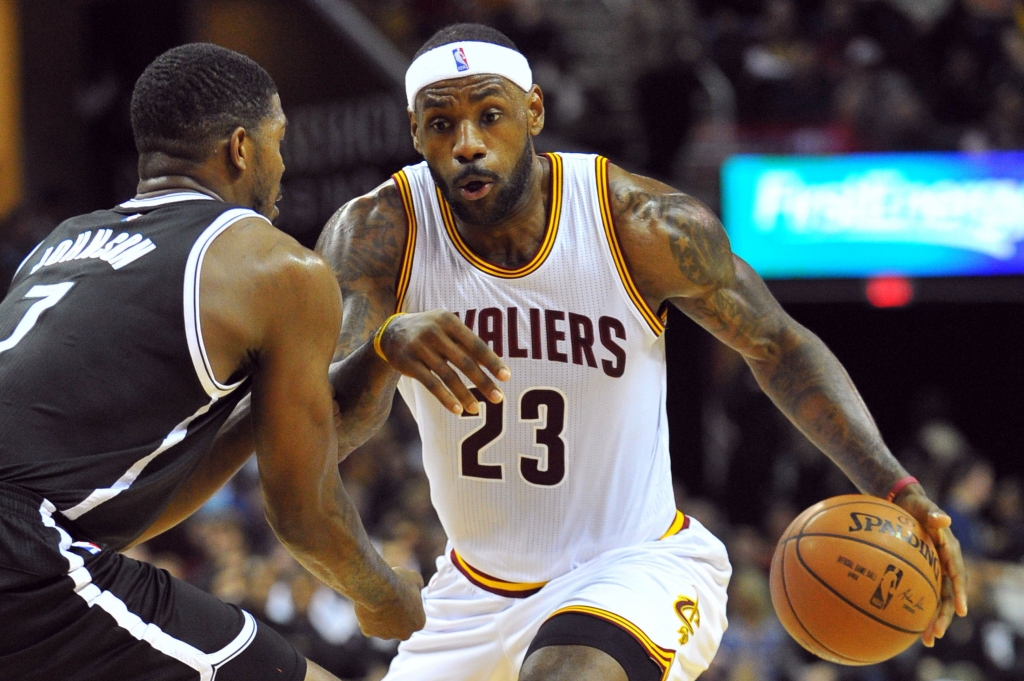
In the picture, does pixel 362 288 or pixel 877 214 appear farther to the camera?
pixel 877 214

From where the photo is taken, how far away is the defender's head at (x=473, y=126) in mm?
4504

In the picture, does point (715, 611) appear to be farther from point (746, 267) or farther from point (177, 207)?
point (177, 207)

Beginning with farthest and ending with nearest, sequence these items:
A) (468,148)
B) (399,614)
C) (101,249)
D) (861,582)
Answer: (468,148), (861,582), (399,614), (101,249)

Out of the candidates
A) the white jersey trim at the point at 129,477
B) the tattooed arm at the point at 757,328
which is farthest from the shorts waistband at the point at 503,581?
the white jersey trim at the point at 129,477

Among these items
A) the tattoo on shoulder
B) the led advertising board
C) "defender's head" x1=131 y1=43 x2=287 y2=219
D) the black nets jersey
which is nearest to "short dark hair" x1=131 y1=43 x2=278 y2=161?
"defender's head" x1=131 y1=43 x2=287 y2=219

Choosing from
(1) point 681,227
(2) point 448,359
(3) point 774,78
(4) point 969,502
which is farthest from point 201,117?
(3) point 774,78

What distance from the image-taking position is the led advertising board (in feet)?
44.2

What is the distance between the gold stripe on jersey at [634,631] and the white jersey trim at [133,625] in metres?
1.17

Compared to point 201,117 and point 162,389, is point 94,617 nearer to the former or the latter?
point 162,389

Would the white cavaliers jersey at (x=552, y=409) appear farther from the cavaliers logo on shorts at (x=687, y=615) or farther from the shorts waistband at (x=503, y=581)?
the cavaliers logo on shorts at (x=687, y=615)

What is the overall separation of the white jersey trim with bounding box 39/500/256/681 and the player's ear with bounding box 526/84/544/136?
2236 millimetres

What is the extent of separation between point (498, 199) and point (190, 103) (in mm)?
1285

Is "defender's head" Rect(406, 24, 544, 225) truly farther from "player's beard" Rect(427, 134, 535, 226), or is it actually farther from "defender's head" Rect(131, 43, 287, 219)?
"defender's head" Rect(131, 43, 287, 219)

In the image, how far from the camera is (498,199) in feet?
15.0
